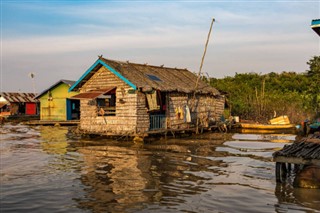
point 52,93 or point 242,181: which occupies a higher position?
point 52,93

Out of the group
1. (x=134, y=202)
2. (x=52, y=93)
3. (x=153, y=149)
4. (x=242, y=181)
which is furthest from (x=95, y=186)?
(x=52, y=93)

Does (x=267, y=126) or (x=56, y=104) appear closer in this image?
(x=267, y=126)

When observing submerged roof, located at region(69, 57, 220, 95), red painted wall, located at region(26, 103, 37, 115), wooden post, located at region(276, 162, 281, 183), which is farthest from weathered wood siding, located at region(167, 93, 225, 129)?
red painted wall, located at region(26, 103, 37, 115)

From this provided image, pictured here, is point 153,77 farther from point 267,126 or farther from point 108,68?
point 267,126

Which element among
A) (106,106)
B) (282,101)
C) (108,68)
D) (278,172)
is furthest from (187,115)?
(278,172)

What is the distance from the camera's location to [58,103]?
103 ft

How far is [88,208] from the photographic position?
7328 millimetres

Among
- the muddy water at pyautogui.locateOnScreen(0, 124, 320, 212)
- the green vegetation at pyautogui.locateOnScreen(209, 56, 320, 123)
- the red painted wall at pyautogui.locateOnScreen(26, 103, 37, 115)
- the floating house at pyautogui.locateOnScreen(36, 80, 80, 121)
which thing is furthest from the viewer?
the red painted wall at pyautogui.locateOnScreen(26, 103, 37, 115)

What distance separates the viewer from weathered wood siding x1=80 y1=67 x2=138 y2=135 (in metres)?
18.4

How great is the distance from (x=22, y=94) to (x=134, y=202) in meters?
35.9

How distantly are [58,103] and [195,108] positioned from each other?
45.3ft

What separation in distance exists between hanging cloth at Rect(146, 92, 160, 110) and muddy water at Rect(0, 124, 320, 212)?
3.04 metres

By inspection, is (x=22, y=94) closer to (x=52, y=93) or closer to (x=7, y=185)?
(x=52, y=93)

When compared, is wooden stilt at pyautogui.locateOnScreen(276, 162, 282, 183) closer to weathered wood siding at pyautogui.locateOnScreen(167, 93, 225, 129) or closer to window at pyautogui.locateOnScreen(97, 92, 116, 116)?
weathered wood siding at pyautogui.locateOnScreen(167, 93, 225, 129)
